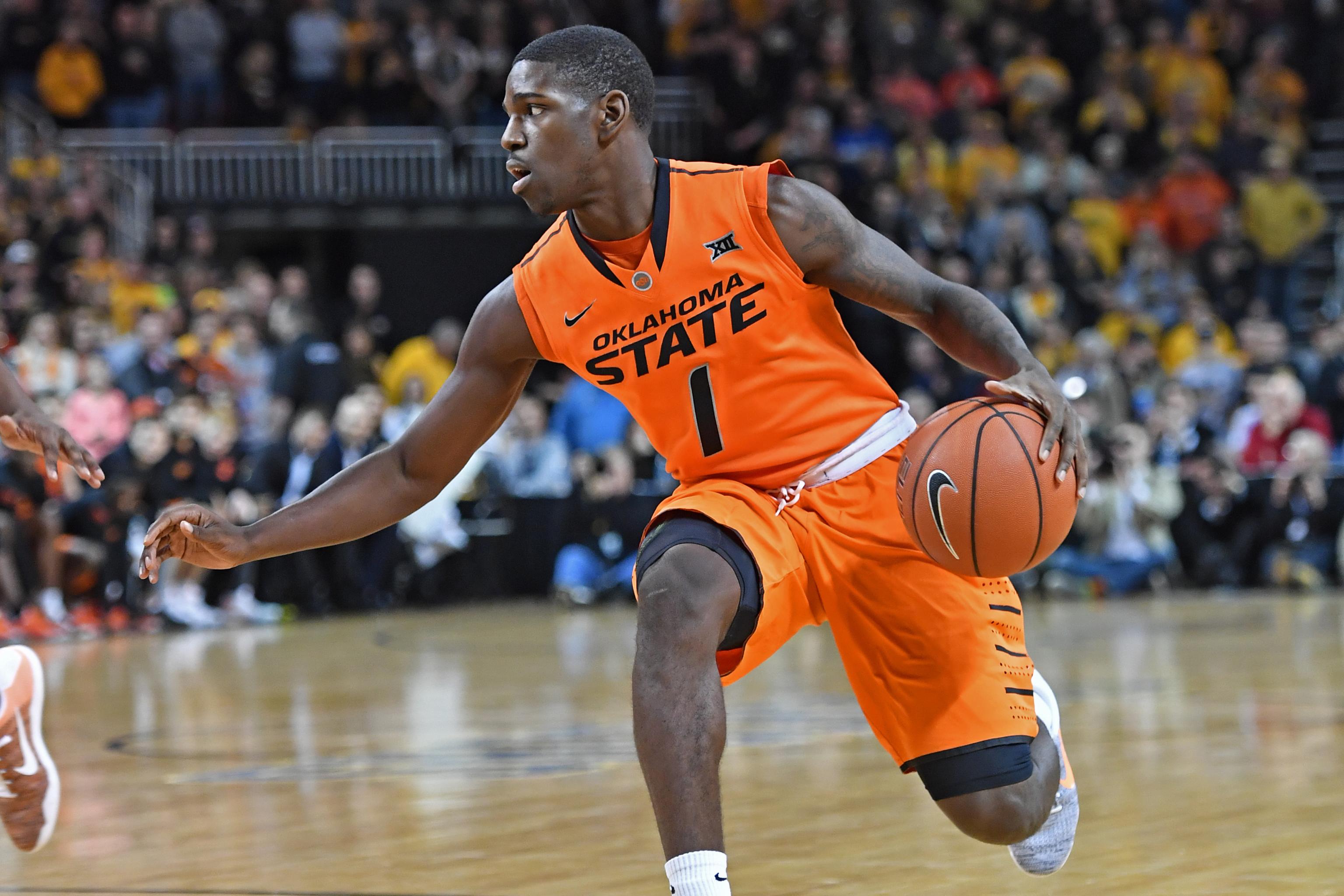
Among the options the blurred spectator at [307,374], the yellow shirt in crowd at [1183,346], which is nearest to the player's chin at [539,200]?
the blurred spectator at [307,374]

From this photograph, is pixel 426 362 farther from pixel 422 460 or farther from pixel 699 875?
pixel 699 875

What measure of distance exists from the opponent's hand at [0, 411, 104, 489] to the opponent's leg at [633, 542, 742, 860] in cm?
130

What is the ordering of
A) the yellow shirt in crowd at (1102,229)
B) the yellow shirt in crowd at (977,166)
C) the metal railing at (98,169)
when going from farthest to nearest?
1. the yellow shirt in crowd at (977,166)
2. the yellow shirt in crowd at (1102,229)
3. the metal railing at (98,169)

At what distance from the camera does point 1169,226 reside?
706 inches

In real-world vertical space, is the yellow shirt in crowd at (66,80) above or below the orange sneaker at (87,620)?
above

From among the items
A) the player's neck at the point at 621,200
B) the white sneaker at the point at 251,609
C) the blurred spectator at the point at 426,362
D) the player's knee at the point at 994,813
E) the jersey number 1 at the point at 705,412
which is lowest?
the white sneaker at the point at 251,609

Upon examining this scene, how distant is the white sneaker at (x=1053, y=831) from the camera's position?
13.9 ft

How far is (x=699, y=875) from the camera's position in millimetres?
3365

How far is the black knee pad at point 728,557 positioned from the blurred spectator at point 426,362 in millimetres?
11643

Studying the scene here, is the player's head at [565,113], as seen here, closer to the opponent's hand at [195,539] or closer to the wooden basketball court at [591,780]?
the opponent's hand at [195,539]

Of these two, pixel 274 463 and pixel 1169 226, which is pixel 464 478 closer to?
pixel 274 463

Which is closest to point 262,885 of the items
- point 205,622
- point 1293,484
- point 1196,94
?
point 205,622

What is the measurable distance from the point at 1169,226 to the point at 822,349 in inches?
579

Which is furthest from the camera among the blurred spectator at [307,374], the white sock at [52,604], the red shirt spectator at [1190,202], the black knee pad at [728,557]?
the red shirt spectator at [1190,202]
